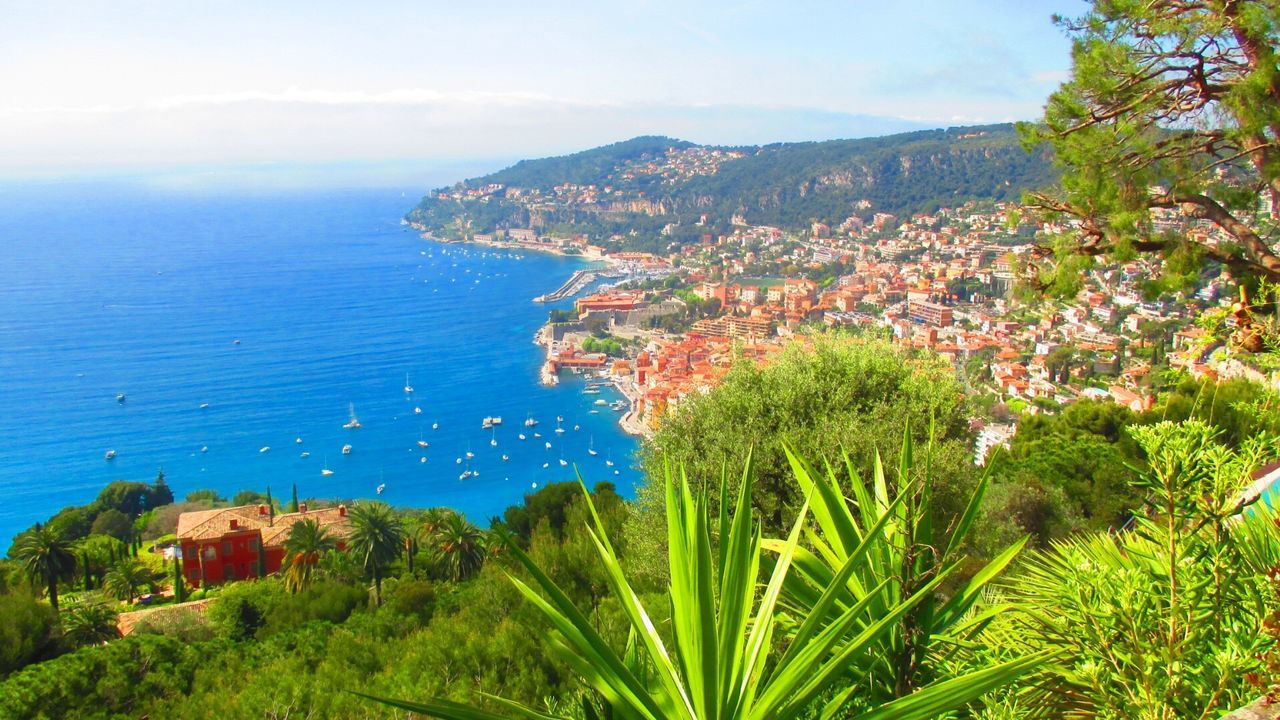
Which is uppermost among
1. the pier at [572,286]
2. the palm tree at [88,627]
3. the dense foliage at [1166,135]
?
the dense foliage at [1166,135]

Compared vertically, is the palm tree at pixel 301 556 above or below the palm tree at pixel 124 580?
above

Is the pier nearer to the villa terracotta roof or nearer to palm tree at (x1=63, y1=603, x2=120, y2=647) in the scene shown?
the villa terracotta roof

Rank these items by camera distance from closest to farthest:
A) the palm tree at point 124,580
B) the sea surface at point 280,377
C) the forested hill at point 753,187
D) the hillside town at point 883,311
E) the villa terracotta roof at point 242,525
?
the palm tree at point 124,580 < the villa terracotta roof at point 242,525 < the hillside town at point 883,311 < the sea surface at point 280,377 < the forested hill at point 753,187

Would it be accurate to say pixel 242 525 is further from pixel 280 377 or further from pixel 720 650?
pixel 280 377

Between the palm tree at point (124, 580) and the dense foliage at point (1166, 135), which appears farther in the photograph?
the palm tree at point (124, 580)

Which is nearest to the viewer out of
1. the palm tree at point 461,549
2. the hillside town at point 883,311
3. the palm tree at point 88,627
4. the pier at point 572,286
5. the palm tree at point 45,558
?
the palm tree at point 88,627

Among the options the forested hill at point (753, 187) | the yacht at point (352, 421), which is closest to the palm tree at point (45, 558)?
the yacht at point (352, 421)

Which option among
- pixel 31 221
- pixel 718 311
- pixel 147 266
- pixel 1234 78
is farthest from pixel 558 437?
pixel 31 221

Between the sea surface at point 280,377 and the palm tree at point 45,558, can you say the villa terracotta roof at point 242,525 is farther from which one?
the sea surface at point 280,377

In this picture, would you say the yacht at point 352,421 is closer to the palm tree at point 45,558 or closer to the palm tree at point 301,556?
the palm tree at point 45,558

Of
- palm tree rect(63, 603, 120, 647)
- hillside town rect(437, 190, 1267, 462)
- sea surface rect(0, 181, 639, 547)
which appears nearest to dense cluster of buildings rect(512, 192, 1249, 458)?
hillside town rect(437, 190, 1267, 462)
